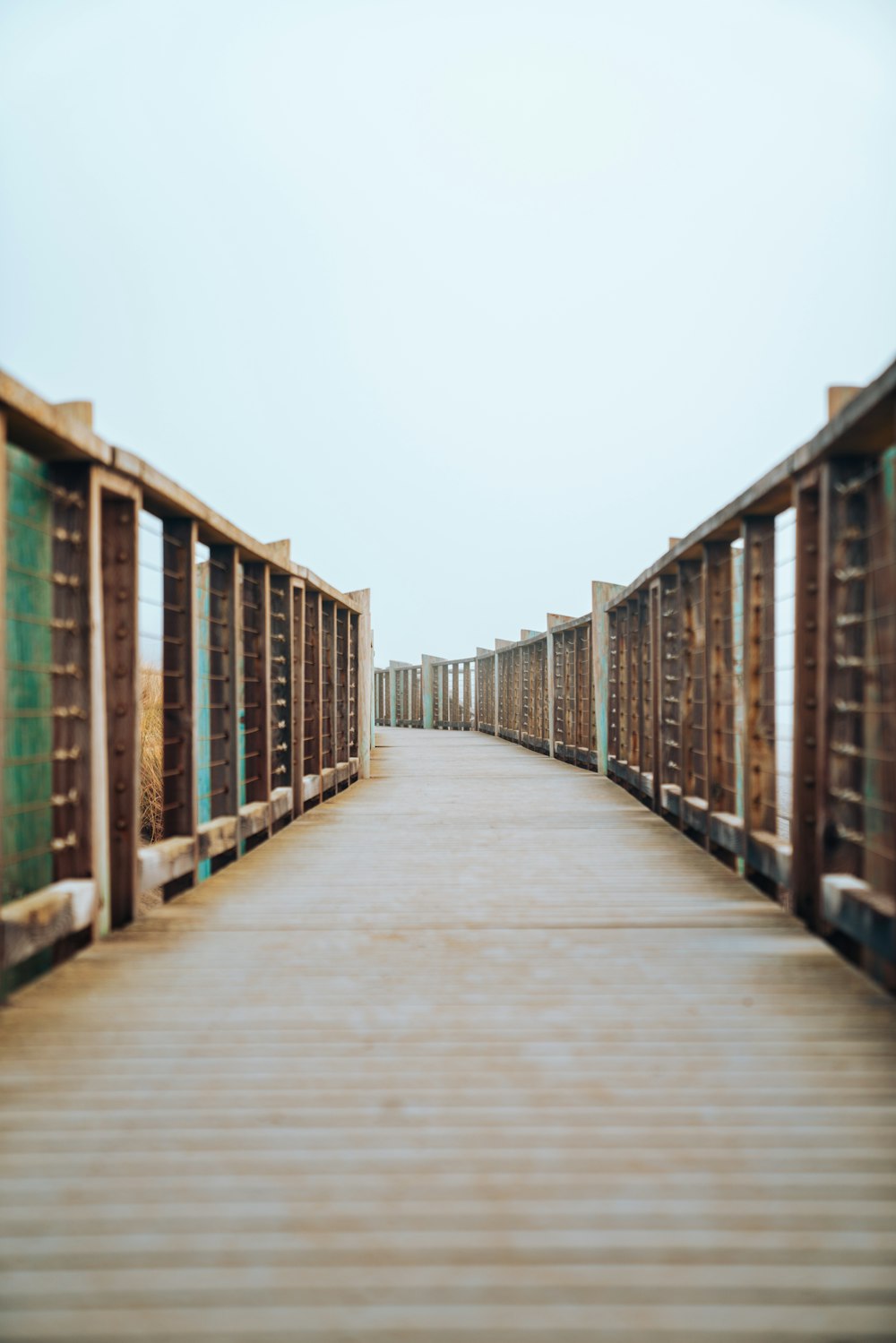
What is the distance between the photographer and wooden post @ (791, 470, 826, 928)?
287 cm

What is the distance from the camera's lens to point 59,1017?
2256 millimetres

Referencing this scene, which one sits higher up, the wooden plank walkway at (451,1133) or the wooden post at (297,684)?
the wooden post at (297,684)

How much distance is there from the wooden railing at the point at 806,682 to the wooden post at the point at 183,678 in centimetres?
211

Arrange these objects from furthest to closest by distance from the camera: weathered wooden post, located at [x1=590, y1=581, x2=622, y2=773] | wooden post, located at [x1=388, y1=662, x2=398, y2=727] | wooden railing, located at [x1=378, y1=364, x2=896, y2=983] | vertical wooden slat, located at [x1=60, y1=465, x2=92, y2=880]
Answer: wooden post, located at [x1=388, y1=662, x2=398, y2=727] < weathered wooden post, located at [x1=590, y1=581, x2=622, y2=773] < vertical wooden slat, located at [x1=60, y1=465, x2=92, y2=880] < wooden railing, located at [x1=378, y1=364, x2=896, y2=983]

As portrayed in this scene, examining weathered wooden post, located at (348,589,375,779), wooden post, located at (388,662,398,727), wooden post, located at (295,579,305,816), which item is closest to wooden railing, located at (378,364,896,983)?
wooden post, located at (295,579,305,816)

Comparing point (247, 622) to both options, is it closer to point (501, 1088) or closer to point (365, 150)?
point (501, 1088)

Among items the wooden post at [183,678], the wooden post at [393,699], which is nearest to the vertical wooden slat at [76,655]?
the wooden post at [183,678]

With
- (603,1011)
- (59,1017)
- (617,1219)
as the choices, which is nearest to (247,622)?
(59,1017)

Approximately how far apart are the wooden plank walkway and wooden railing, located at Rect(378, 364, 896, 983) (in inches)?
11.9

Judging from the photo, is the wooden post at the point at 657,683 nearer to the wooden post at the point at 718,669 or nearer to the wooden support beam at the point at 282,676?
the wooden post at the point at 718,669

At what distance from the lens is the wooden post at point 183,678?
3646 millimetres

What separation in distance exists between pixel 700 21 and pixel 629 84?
67.2 feet

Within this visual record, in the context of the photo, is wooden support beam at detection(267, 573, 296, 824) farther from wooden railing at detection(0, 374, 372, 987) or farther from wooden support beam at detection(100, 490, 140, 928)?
wooden support beam at detection(100, 490, 140, 928)

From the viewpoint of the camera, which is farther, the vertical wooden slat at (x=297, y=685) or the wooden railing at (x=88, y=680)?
the vertical wooden slat at (x=297, y=685)
